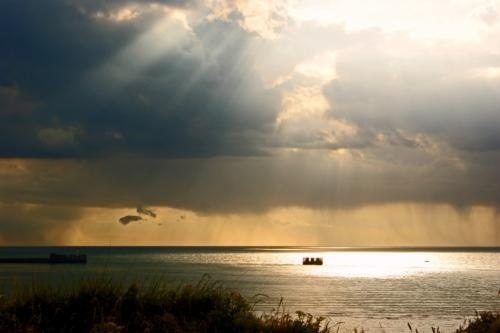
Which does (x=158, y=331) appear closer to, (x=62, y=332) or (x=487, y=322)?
(x=62, y=332)

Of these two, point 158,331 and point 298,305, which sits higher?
point 298,305

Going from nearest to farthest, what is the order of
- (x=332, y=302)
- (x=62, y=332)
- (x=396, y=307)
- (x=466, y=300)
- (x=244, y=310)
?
1. (x=62, y=332)
2. (x=244, y=310)
3. (x=396, y=307)
4. (x=332, y=302)
5. (x=466, y=300)

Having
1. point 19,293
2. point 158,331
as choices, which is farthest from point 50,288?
point 158,331

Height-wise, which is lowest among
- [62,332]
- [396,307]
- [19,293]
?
[62,332]

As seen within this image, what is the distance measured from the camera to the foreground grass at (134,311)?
14.1 meters

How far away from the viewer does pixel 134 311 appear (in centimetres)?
1500

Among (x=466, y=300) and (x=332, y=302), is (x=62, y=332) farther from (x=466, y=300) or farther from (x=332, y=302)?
(x=466, y=300)

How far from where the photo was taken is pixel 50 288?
15773mm

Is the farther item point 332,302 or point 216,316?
point 332,302

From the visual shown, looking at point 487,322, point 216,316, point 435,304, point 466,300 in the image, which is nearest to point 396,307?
point 435,304

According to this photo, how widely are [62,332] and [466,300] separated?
84.3 metres

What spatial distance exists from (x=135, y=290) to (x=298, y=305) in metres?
65.0

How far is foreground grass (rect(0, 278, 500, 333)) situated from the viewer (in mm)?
14141

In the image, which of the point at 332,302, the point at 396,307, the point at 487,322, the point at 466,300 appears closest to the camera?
the point at 487,322
